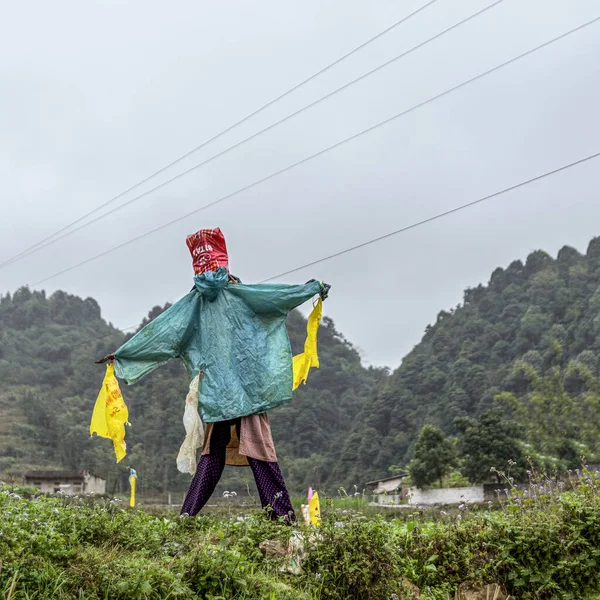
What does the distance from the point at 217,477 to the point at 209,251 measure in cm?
157

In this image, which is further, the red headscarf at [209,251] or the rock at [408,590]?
the red headscarf at [209,251]

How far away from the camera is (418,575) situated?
4.25 m

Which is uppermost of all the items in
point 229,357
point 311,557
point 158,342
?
point 158,342

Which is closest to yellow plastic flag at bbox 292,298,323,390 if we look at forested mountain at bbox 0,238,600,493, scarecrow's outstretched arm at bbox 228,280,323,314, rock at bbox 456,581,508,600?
scarecrow's outstretched arm at bbox 228,280,323,314

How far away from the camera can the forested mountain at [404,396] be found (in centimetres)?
3284

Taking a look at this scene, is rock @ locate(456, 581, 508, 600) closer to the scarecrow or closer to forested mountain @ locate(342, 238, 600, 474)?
the scarecrow

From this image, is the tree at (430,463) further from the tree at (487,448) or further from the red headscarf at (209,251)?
the red headscarf at (209,251)

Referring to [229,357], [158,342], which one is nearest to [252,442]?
[229,357]

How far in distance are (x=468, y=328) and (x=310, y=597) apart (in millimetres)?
41411

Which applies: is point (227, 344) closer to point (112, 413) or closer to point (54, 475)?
point (112, 413)

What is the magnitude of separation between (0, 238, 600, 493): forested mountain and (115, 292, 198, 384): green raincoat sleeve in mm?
21331

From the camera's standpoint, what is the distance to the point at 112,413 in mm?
5773

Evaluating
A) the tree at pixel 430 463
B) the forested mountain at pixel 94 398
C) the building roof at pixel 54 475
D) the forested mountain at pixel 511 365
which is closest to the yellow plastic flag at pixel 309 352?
the tree at pixel 430 463

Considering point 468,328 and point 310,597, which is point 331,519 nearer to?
point 310,597
